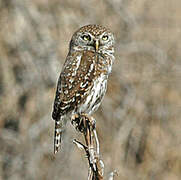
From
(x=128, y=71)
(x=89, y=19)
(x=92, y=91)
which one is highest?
(x=89, y=19)

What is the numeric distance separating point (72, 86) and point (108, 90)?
2991 mm

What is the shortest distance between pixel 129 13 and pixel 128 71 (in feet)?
2.68

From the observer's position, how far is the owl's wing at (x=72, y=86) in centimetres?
459

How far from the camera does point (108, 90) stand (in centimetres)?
758

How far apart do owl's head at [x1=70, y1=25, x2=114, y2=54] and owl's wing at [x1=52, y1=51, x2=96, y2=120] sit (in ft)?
0.86

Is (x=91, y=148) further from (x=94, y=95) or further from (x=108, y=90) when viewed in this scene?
(x=108, y=90)

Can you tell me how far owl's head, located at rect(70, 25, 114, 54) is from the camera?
15.9 ft

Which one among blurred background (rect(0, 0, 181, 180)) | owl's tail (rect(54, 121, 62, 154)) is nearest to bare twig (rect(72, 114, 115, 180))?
owl's tail (rect(54, 121, 62, 154))

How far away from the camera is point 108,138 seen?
24.8ft

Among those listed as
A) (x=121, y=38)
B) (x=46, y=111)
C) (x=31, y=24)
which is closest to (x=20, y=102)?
(x=46, y=111)

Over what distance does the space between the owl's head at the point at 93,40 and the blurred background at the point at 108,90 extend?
7.95 ft

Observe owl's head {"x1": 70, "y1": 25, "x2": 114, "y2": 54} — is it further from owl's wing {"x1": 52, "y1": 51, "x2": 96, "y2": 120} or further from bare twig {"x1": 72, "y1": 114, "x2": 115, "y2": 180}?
bare twig {"x1": 72, "y1": 114, "x2": 115, "y2": 180}

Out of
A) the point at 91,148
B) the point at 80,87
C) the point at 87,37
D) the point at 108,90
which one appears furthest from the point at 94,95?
the point at 108,90

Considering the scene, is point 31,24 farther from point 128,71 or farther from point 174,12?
point 174,12
